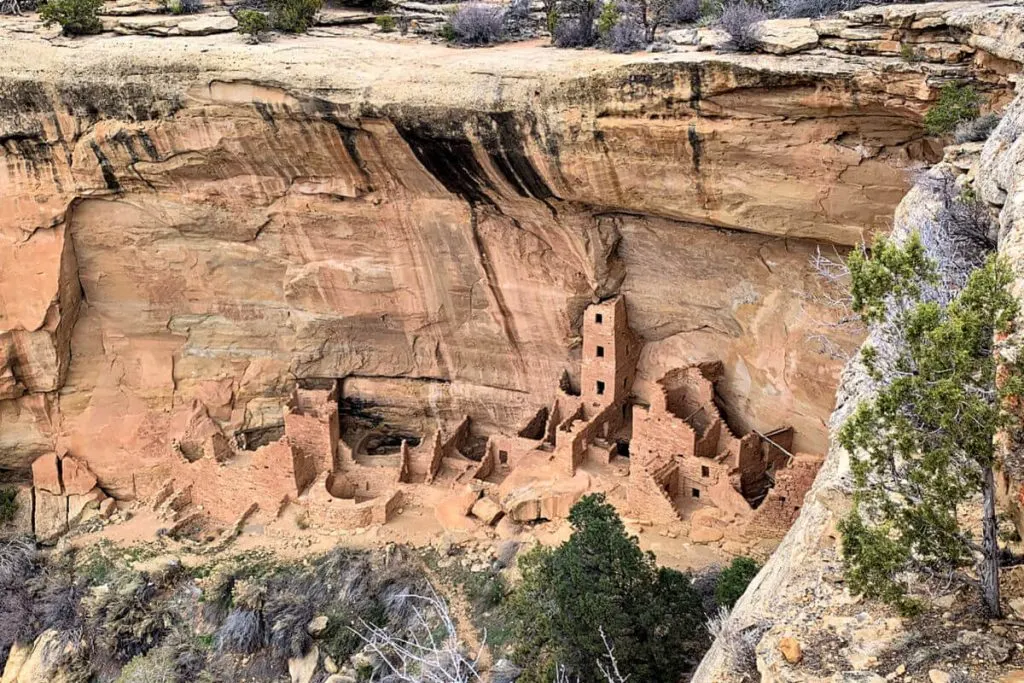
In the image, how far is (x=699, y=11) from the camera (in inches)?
543

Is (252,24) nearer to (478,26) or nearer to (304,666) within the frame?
(478,26)

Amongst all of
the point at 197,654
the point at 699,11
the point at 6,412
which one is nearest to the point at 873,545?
the point at 699,11

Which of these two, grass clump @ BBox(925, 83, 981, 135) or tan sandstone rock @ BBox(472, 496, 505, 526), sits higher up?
grass clump @ BBox(925, 83, 981, 135)

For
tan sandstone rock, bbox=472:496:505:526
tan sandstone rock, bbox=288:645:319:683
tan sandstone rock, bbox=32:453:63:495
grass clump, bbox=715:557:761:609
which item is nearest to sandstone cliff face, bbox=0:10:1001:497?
tan sandstone rock, bbox=32:453:63:495

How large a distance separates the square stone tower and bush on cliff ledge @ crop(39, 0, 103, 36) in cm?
842

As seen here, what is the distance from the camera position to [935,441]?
5129 mm

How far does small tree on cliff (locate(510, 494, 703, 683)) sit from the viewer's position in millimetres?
10141

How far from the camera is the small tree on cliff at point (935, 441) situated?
4.87 metres

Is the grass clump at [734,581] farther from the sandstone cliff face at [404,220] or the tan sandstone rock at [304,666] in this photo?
the tan sandstone rock at [304,666]

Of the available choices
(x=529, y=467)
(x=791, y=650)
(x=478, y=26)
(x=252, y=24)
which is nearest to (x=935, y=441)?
(x=791, y=650)

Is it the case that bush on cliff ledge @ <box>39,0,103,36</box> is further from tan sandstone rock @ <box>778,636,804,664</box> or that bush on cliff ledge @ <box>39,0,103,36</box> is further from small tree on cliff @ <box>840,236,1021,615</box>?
tan sandstone rock @ <box>778,636,804,664</box>

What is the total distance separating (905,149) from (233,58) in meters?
8.41

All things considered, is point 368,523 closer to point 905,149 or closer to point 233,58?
point 233,58

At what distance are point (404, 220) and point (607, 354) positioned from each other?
3.70m
